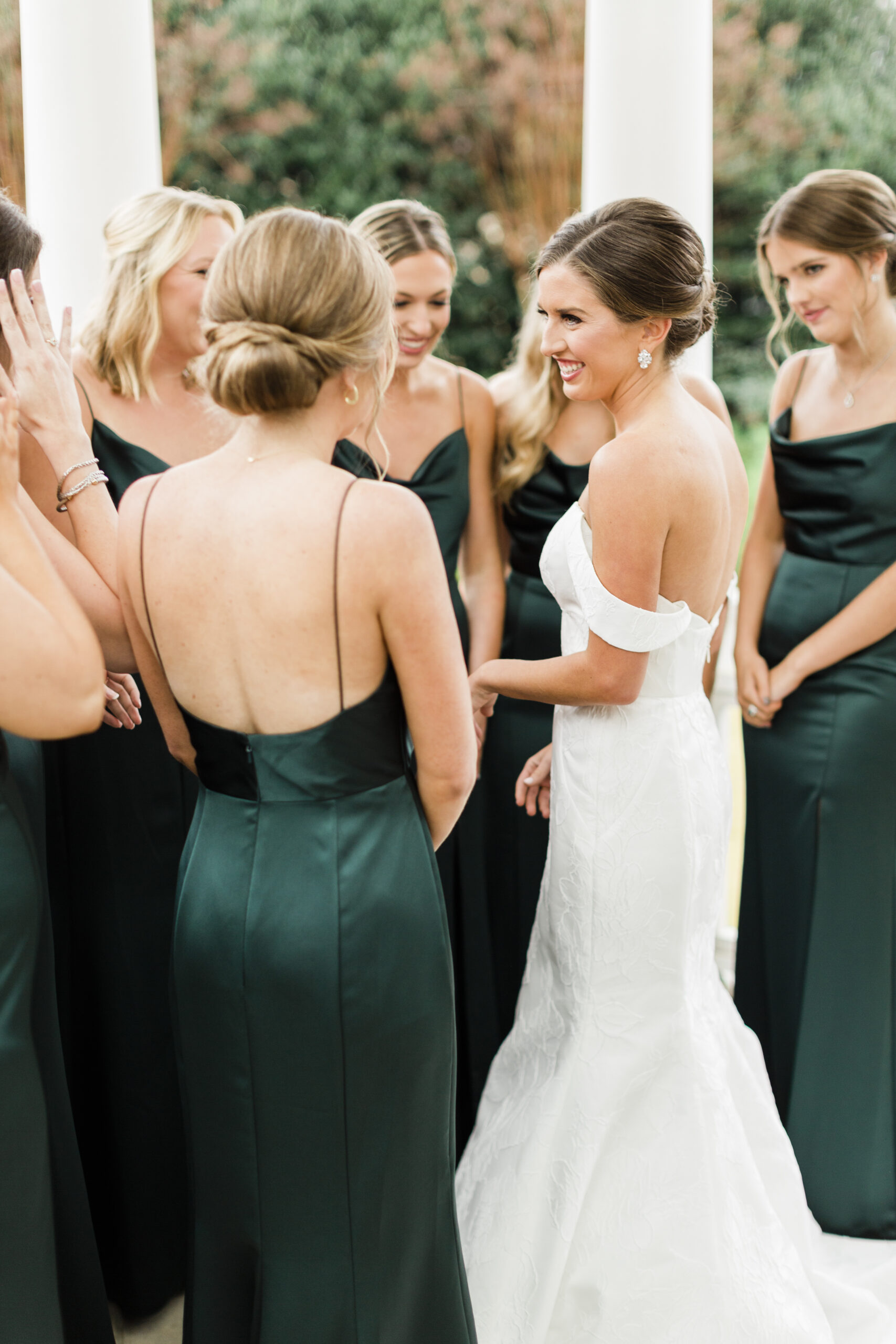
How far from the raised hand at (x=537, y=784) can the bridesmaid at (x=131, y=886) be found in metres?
0.79

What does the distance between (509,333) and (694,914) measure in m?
9.00

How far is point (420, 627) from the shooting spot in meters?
1.74

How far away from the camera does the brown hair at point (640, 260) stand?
7.38ft

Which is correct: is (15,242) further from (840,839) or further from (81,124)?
(840,839)

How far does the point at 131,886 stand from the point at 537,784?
982mm

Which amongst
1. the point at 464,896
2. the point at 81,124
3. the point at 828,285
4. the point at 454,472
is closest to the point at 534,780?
the point at 464,896

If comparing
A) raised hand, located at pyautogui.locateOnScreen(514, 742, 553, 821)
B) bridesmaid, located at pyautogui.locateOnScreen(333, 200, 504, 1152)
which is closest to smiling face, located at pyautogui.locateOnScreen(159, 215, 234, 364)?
bridesmaid, located at pyautogui.locateOnScreen(333, 200, 504, 1152)

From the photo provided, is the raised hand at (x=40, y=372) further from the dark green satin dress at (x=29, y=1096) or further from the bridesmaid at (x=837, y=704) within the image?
the bridesmaid at (x=837, y=704)

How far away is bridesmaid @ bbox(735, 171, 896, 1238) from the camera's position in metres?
2.99

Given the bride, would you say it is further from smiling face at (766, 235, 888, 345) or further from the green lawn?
the green lawn

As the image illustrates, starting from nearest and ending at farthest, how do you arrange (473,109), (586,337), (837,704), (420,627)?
(420,627)
(586,337)
(837,704)
(473,109)

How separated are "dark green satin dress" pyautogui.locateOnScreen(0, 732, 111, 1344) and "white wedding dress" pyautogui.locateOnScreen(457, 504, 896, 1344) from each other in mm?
927

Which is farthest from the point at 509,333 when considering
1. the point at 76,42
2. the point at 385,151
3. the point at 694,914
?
the point at 694,914

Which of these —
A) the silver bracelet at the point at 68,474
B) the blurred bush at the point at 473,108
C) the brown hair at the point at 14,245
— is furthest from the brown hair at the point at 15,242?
the blurred bush at the point at 473,108
